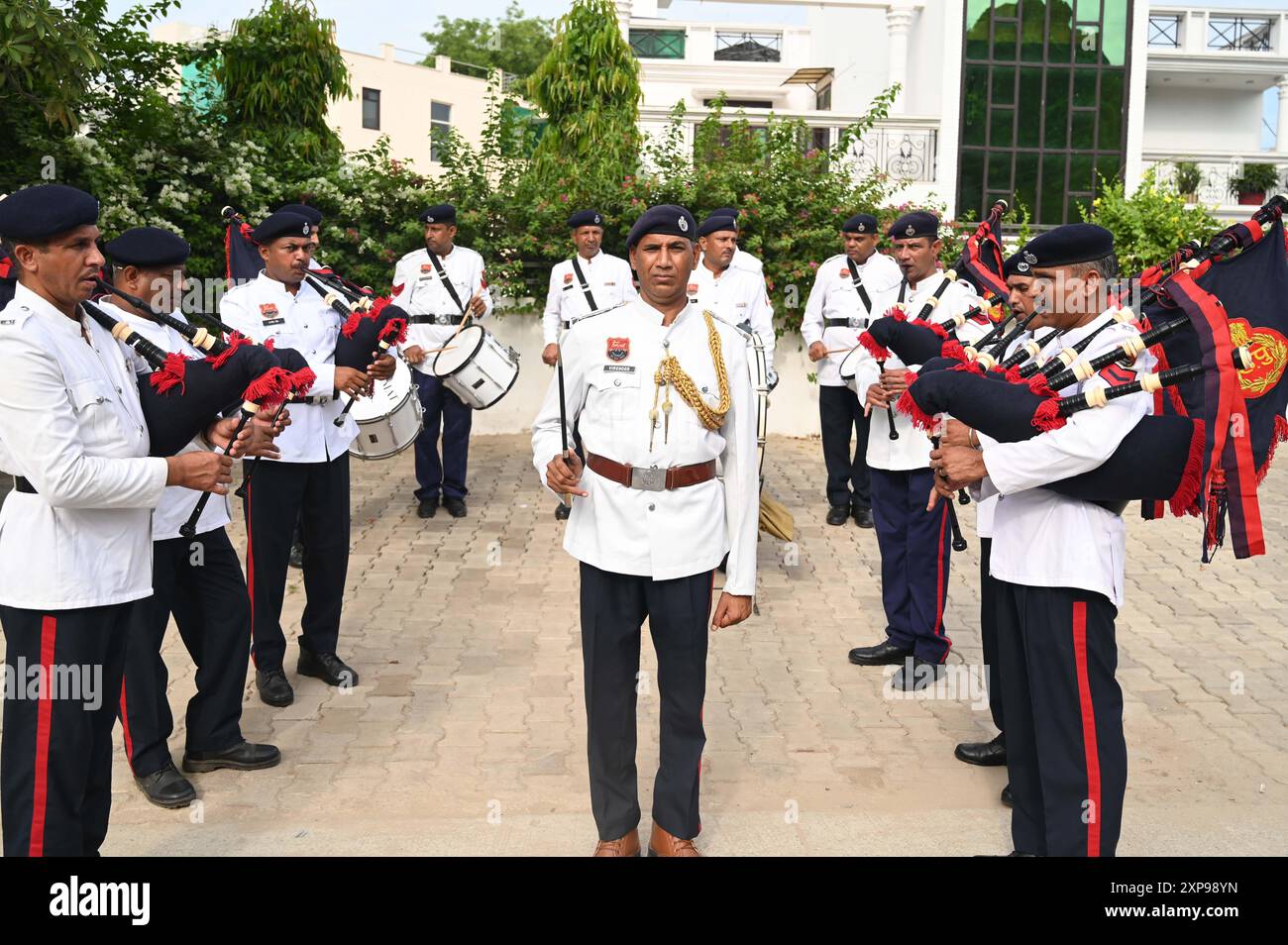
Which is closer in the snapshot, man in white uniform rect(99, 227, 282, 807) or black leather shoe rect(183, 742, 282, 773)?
man in white uniform rect(99, 227, 282, 807)

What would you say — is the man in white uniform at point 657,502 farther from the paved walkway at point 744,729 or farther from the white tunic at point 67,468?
the white tunic at point 67,468

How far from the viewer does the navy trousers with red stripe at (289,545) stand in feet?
19.2

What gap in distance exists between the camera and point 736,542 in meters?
4.24

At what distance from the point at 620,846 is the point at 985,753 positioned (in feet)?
5.98

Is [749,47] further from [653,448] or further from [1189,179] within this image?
[653,448]

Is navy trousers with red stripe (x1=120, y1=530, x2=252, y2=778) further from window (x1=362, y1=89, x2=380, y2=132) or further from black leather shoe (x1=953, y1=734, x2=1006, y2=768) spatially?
window (x1=362, y1=89, x2=380, y2=132)

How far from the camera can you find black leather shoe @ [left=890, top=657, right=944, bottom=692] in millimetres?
6184

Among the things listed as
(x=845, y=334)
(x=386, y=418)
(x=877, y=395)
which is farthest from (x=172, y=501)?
(x=845, y=334)

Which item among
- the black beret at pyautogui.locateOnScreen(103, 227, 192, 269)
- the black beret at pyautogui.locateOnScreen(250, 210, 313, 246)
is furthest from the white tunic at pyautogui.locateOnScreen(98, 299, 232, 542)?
the black beret at pyautogui.locateOnScreen(250, 210, 313, 246)

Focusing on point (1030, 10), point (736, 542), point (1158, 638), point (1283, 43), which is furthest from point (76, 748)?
point (1283, 43)

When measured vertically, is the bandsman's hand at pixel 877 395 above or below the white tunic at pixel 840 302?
below

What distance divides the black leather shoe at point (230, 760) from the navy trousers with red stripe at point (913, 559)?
3.23 metres

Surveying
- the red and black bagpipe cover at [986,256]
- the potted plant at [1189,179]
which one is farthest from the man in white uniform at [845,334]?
the potted plant at [1189,179]

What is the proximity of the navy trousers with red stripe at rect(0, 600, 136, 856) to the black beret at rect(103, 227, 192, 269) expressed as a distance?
1.61 meters
